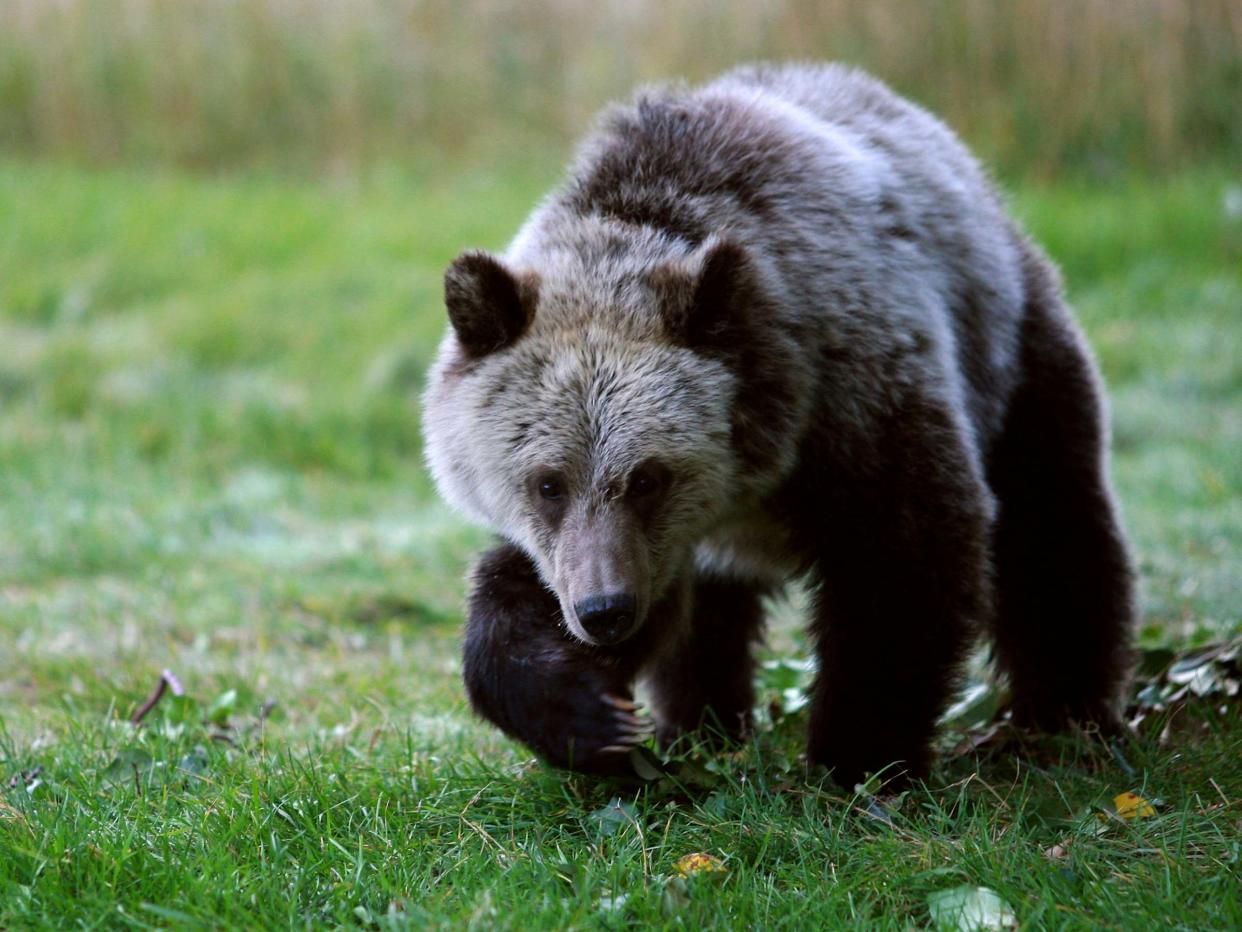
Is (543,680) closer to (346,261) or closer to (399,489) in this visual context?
(399,489)

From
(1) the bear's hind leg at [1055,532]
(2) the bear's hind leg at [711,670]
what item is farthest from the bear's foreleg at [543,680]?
(1) the bear's hind leg at [1055,532]

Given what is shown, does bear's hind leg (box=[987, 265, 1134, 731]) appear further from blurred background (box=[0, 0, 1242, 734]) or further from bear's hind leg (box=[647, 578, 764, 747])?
bear's hind leg (box=[647, 578, 764, 747])

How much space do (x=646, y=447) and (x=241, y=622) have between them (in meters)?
3.07

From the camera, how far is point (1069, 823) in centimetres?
366

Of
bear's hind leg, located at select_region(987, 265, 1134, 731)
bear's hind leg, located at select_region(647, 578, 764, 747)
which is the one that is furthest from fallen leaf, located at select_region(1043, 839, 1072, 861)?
bear's hind leg, located at select_region(647, 578, 764, 747)

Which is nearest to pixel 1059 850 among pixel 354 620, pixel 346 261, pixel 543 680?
pixel 543 680

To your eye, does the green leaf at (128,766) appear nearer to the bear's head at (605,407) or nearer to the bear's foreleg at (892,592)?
the bear's head at (605,407)

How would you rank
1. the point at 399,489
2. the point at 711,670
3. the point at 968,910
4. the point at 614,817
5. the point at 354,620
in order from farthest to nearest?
the point at 399,489
the point at 354,620
the point at 711,670
the point at 614,817
the point at 968,910

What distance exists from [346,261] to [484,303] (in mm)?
8310

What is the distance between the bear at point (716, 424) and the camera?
3.98m

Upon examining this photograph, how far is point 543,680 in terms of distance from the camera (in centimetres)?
396

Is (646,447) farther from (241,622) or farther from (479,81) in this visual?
(479,81)

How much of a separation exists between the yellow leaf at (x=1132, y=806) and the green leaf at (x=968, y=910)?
23.9 inches

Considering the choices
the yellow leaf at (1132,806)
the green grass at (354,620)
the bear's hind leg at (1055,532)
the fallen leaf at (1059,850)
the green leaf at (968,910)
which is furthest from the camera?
the bear's hind leg at (1055,532)
